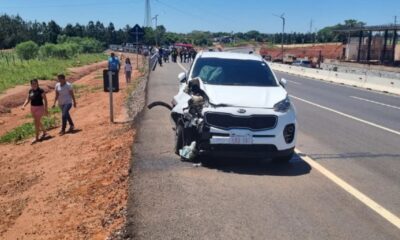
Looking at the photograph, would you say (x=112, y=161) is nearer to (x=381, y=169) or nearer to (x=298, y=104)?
(x=381, y=169)

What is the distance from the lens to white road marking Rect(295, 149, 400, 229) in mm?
6059

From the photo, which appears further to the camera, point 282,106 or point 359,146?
point 359,146

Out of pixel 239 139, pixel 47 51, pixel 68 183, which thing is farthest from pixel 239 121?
pixel 47 51

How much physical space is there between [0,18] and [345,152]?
5741 inches

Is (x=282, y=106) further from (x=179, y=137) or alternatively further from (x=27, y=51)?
(x=27, y=51)

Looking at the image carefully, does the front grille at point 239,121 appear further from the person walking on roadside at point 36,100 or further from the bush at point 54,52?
the bush at point 54,52

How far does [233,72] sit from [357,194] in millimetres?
3511

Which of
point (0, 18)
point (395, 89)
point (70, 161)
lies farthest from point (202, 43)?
point (70, 161)

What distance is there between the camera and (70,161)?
11.2 metres

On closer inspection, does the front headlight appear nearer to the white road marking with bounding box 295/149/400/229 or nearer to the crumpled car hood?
the crumpled car hood

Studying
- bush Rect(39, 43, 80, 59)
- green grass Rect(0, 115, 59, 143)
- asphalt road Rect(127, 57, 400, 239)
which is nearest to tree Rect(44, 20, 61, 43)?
bush Rect(39, 43, 80, 59)

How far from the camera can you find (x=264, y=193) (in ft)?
22.5

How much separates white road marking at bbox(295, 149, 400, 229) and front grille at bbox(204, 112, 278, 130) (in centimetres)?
121

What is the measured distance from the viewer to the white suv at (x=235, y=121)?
7809 mm
